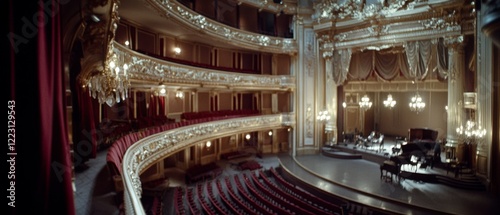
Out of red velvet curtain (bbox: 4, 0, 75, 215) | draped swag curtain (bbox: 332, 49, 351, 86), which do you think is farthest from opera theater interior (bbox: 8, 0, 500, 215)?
draped swag curtain (bbox: 332, 49, 351, 86)

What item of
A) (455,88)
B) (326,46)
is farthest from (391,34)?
(455,88)

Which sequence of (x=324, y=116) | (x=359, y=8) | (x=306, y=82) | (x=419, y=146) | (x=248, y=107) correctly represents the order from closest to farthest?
(x=419, y=146), (x=359, y=8), (x=324, y=116), (x=306, y=82), (x=248, y=107)

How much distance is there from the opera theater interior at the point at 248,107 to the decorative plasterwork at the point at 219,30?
10 cm

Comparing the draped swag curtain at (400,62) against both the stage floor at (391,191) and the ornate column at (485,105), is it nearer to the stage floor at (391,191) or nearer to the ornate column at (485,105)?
the ornate column at (485,105)

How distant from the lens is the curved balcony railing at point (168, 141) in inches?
130

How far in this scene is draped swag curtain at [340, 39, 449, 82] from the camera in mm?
13047

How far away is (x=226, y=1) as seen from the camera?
1619cm

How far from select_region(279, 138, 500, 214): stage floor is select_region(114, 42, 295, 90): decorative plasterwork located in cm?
503

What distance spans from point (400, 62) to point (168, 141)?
1269cm

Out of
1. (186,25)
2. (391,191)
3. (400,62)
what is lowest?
(391,191)

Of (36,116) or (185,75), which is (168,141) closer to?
(185,75)

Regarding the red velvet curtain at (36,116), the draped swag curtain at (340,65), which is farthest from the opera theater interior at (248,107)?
the draped swag curtain at (340,65)

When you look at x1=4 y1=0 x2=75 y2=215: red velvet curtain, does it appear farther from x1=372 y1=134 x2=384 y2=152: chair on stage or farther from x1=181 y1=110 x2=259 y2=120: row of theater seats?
x1=372 y1=134 x2=384 y2=152: chair on stage

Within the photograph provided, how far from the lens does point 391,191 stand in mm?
10578
